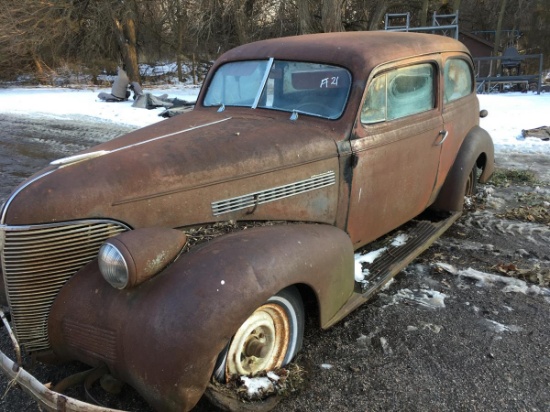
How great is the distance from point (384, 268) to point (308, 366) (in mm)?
1039

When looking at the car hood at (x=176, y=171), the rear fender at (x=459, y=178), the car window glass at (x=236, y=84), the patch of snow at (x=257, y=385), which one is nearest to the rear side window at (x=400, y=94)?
the car hood at (x=176, y=171)

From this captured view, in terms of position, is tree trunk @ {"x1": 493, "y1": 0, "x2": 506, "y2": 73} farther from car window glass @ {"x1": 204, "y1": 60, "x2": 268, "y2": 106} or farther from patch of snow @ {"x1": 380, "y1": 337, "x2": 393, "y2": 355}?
patch of snow @ {"x1": 380, "y1": 337, "x2": 393, "y2": 355}

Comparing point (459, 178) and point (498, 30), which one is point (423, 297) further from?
point (498, 30)

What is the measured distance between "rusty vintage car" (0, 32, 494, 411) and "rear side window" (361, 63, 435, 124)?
0.01m

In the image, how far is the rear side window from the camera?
131 inches

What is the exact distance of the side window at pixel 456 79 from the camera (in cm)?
423

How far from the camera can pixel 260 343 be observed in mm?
2357

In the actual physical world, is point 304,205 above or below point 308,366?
above

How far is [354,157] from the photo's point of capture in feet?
10.4

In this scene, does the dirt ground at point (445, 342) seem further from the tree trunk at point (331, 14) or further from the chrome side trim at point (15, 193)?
the tree trunk at point (331, 14)

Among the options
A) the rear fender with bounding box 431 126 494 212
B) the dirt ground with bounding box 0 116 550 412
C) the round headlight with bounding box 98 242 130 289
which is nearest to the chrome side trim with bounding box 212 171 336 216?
the round headlight with bounding box 98 242 130 289

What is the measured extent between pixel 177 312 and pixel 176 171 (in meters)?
0.84

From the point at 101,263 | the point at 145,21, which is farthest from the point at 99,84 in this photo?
the point at 101,263

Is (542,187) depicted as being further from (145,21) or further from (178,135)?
(145,21)
